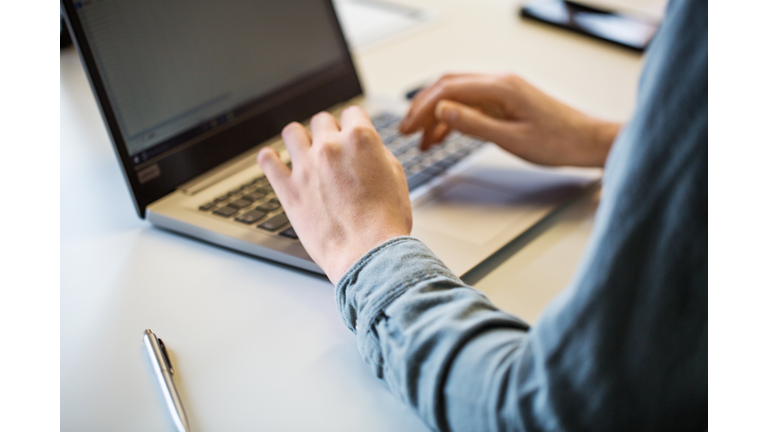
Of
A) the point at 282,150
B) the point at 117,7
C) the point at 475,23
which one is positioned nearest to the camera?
the point at 117,7

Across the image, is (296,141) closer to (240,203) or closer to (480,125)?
(240,203)

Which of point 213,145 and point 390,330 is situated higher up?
point 213,145

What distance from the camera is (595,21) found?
1153mm

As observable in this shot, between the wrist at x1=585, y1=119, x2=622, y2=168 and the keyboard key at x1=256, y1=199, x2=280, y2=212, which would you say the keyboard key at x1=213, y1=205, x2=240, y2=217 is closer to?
the keyboard key at x1=256, y1=199, x2=280, y2=212

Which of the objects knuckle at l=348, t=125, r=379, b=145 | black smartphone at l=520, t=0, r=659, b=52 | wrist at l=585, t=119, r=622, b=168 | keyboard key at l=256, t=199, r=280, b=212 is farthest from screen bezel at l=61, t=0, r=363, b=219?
black smartphone at l=520, t=0, r=659, b=52

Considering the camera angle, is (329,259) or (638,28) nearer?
(329,259)

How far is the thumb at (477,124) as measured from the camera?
0.68 metres

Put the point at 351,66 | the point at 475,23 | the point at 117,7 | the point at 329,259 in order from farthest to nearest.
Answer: the point at 475,23 < the point at 351,66 < the point at 117,7 < the point at 329,259

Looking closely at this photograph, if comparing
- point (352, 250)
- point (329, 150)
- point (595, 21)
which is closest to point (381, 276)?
point (352, 250)

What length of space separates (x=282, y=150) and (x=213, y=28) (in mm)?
156

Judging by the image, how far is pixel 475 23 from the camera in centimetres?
124

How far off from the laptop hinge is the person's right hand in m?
0.19
